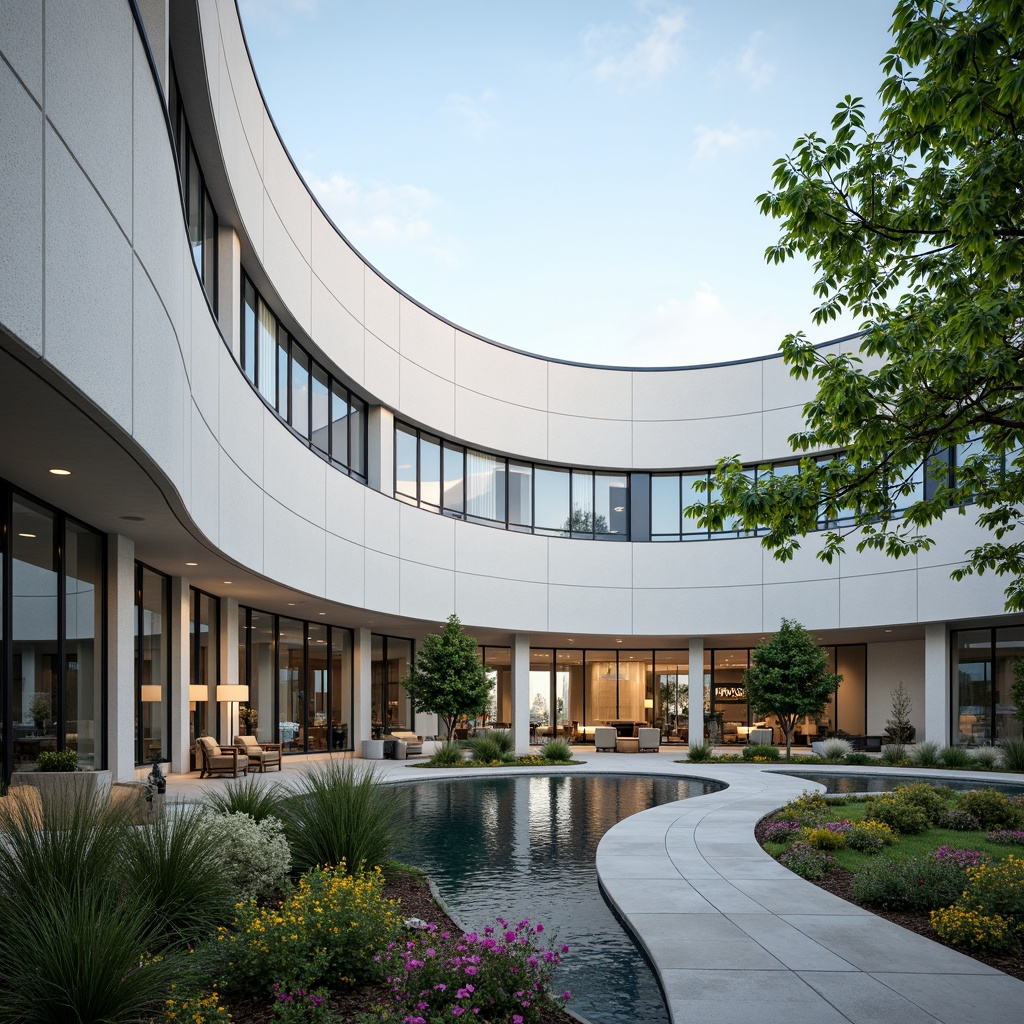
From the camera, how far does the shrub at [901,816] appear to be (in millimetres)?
12703

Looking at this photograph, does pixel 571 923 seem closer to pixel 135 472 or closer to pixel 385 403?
pixel 135 472

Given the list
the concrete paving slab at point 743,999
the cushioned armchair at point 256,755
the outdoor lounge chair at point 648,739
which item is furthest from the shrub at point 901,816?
the outdoor lounge chair at point 648,739

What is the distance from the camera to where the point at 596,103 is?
25422 mm

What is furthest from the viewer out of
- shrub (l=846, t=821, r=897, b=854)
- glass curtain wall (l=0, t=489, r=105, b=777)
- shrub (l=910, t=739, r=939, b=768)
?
shrub (l=910, t=739, r=939, b=768)

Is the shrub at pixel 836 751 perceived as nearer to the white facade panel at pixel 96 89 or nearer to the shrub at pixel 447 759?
the shrub at pixel 447 759

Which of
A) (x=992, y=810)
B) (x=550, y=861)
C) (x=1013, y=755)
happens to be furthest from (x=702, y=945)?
(x=1013, y=755)

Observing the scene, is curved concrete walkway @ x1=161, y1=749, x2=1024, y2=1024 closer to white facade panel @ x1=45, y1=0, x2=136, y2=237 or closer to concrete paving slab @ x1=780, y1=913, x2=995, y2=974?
concrete paving slab @ x1=780, y1=913, x2=995, y2=974

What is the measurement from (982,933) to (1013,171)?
557 cm

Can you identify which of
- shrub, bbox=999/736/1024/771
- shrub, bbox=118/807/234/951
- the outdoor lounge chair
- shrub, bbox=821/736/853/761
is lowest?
the outdoor lounge chair

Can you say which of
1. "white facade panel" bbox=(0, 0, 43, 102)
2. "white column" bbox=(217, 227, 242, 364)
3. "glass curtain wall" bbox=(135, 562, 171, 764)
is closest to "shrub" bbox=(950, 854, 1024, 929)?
"white facade panel" bbox=(0, 0, 43, 102)

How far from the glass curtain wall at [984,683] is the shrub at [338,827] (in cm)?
2306

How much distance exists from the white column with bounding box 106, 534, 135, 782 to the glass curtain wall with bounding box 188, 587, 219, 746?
4725 millimetres

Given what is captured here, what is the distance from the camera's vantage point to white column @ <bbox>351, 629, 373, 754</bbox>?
27.5 m

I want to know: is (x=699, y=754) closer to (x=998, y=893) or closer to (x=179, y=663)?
(x=179, y=663)
